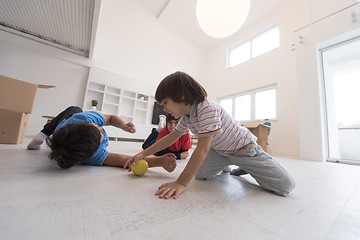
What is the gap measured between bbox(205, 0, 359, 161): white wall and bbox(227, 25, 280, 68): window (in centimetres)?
17

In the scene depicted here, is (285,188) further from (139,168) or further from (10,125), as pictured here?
(10,125)

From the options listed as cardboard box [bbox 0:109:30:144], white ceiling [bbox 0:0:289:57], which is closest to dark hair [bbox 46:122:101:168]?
cardboard box [bbox 0:109:30:144]

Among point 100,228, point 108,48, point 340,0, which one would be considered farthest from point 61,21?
point 340,0

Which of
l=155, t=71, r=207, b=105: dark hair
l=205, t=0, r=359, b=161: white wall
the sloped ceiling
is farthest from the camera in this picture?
l=205, t=0, r=359, b=161: white wall

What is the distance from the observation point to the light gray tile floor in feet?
1.00

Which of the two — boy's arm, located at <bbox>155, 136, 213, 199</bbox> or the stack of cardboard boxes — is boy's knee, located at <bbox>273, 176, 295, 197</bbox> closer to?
boy's arm, located at <bbox>155, 136, 213, 199</bbox>

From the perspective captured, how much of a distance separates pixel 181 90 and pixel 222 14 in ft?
6.09

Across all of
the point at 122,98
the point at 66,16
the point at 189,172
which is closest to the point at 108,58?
the point at 122,98

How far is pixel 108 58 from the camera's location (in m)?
3.84

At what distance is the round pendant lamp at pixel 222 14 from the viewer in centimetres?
181

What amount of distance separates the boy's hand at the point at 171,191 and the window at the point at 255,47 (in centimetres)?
451

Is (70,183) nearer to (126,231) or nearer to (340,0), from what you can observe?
(126,231)

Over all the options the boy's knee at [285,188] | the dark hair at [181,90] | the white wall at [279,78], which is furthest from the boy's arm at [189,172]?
the white wall at [279,78]

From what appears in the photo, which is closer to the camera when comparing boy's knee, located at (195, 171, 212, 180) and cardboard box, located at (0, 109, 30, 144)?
boy's knee, located at (195, 171, 212, 180)
